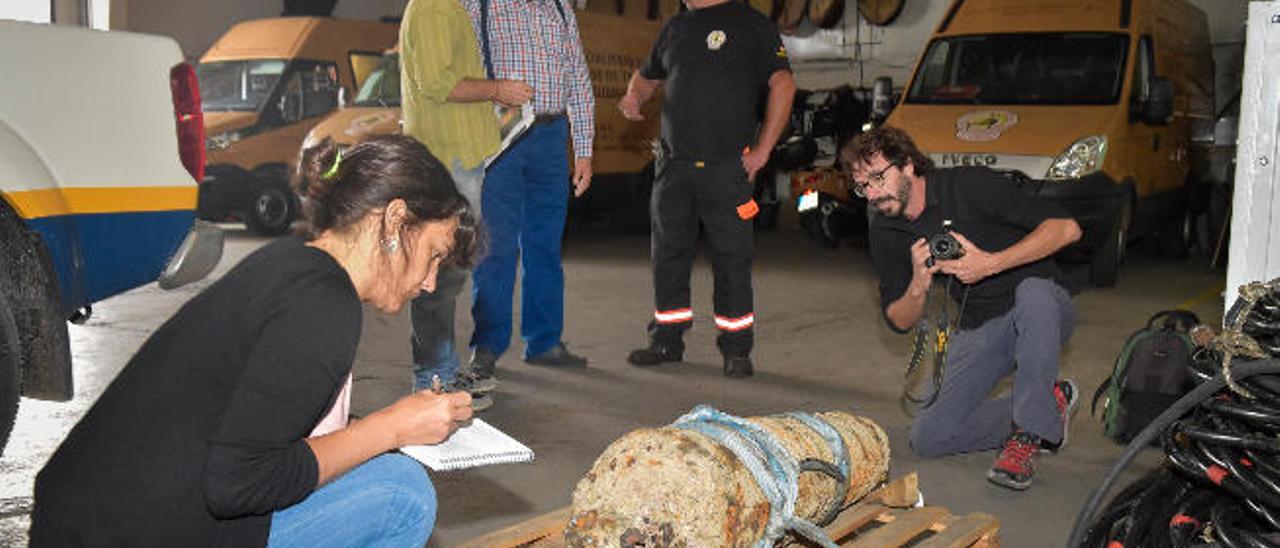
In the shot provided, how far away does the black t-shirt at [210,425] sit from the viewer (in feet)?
5.71

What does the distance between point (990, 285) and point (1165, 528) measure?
1852mm

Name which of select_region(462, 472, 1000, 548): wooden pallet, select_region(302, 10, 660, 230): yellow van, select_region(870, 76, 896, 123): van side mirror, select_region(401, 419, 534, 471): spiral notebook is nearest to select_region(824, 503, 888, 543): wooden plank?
select_region(462, 472, 1000, 548): wooden pallet

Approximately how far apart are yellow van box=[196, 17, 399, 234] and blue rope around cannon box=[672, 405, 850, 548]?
9.17 meters

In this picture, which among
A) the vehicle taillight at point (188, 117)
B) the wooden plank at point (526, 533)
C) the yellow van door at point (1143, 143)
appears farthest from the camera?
the yellow van door at point (1143, 143)

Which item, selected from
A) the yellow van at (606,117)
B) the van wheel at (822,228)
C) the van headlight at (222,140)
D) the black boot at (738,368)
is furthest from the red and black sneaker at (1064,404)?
the van headlight at (222,140)

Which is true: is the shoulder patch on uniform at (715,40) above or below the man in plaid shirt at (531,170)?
above

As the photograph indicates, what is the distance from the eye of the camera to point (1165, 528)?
214 centimetres

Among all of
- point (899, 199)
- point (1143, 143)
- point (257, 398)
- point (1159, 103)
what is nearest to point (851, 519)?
point (899, 199)

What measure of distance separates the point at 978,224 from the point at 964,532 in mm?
1373

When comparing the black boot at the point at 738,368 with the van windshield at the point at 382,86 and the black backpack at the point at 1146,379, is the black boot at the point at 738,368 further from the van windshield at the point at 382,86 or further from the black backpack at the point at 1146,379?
the van windshield at the point at 382,86

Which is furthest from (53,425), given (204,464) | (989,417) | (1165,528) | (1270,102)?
(1270,102)

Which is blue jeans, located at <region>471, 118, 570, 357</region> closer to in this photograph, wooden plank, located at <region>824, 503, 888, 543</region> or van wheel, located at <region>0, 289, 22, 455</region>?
van wheel, located at <region>0, 289, 22, 455</region>

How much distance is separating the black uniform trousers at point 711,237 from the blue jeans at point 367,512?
10.4ft

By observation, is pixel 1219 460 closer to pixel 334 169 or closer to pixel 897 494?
pixel 897 494
